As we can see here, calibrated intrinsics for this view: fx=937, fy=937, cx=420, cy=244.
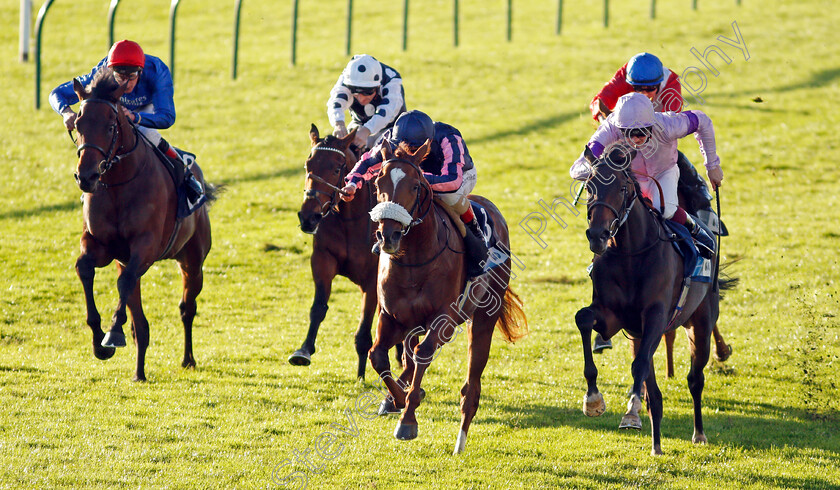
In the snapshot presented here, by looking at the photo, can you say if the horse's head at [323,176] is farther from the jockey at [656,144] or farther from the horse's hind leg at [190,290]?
the horse's hind leg at [190,290]

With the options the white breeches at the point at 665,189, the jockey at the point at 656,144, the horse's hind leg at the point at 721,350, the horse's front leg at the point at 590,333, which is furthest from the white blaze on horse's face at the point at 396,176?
the horse's hind leg at the point at 721,350

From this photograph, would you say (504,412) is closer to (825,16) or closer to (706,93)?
(706,93)

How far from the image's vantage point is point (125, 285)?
24.9 feet

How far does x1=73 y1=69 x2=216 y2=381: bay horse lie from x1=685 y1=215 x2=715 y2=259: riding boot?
14.6ft

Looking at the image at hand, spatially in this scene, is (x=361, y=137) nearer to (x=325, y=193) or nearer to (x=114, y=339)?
(x=325, y=193)

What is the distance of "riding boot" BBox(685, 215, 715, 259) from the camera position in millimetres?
7363

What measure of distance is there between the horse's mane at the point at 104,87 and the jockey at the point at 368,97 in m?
1.95

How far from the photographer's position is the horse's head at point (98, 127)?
7034 mm

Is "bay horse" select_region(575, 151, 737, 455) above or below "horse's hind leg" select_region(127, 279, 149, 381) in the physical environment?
above

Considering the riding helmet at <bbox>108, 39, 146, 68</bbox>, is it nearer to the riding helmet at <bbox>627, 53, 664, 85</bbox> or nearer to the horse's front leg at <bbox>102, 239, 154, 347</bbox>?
the horse's front leg at <bbox>102, 239, 154, 347</bbox>

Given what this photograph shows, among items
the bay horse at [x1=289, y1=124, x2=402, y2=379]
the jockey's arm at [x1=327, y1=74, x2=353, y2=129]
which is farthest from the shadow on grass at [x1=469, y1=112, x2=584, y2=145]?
the bay horse at [x1=289, y1=124, x2=402, y2=379]

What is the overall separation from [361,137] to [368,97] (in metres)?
0.88

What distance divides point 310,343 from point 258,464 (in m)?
1.28

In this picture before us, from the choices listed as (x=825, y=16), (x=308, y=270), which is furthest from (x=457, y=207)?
(x=825, y=16)
